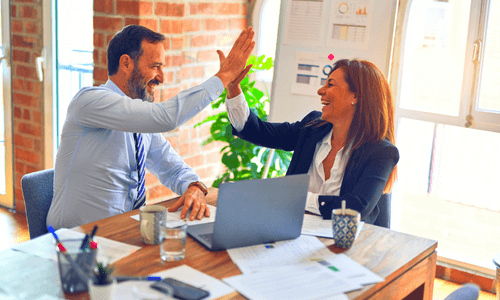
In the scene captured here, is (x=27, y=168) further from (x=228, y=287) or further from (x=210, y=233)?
(x=228, y=287)

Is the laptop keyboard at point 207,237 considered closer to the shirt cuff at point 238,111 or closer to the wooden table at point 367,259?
the wooden table at point 367,259

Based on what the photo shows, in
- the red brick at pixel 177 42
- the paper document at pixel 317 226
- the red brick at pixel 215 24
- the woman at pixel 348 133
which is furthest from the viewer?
the red brick at pixel 215 24

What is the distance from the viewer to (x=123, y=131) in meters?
1.89

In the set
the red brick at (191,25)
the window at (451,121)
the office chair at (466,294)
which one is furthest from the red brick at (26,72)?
the office chair at (466,294)

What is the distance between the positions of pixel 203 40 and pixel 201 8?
19 cm

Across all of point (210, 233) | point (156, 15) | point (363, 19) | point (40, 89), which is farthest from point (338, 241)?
point (40, 89)

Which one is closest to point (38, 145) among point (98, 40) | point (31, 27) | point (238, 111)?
point (31, 27)

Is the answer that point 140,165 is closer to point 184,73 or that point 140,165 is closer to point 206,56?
point 184,73

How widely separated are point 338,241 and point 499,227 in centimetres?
194

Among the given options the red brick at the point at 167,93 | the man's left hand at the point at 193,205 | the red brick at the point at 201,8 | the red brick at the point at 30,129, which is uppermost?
the red brick at the point at 201,8

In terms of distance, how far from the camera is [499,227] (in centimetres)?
305

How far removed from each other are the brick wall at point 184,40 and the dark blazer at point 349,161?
33.9 inches

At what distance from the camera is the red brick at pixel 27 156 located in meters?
3.66

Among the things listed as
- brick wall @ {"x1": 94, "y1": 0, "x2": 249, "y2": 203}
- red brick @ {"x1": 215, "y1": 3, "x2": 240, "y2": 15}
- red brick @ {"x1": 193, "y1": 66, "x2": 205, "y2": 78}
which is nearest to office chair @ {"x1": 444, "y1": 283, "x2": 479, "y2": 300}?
brick wall @ {"x1": 94, "y1": 0, "x2": 249, "y2": 203}
